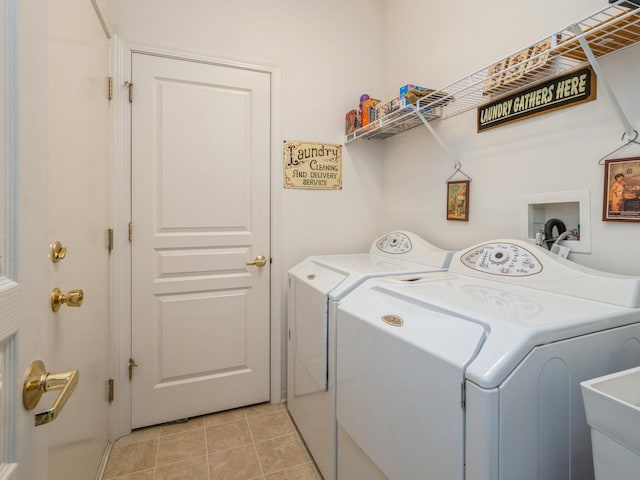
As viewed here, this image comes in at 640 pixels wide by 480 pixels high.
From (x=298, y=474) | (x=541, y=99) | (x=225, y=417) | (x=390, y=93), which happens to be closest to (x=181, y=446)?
(x=225, y=417)

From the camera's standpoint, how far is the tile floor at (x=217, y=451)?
152 centimetres

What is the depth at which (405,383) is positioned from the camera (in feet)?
2.73

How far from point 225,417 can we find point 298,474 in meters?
0.66

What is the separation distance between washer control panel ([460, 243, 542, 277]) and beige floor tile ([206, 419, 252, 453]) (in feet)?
4.97

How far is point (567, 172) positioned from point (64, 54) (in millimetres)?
1825

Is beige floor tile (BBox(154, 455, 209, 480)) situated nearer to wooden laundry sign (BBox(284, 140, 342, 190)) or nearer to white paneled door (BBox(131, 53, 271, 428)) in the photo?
white paneled door (BBox(131, 53, 271, 428))

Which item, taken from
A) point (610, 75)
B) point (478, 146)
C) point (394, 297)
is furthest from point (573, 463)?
point (478, 146)

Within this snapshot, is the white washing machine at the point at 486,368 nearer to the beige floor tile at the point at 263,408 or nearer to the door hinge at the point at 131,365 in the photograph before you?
the beige floor tile at the point at 263,408

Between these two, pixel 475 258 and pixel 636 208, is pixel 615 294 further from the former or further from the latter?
pixel 475 258

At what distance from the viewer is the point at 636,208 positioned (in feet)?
3.24

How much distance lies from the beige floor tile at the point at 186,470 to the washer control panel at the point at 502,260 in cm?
158

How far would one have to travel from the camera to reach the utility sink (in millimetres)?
523

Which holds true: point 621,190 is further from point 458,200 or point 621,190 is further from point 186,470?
point 186,470

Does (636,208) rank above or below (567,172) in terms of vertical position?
below
